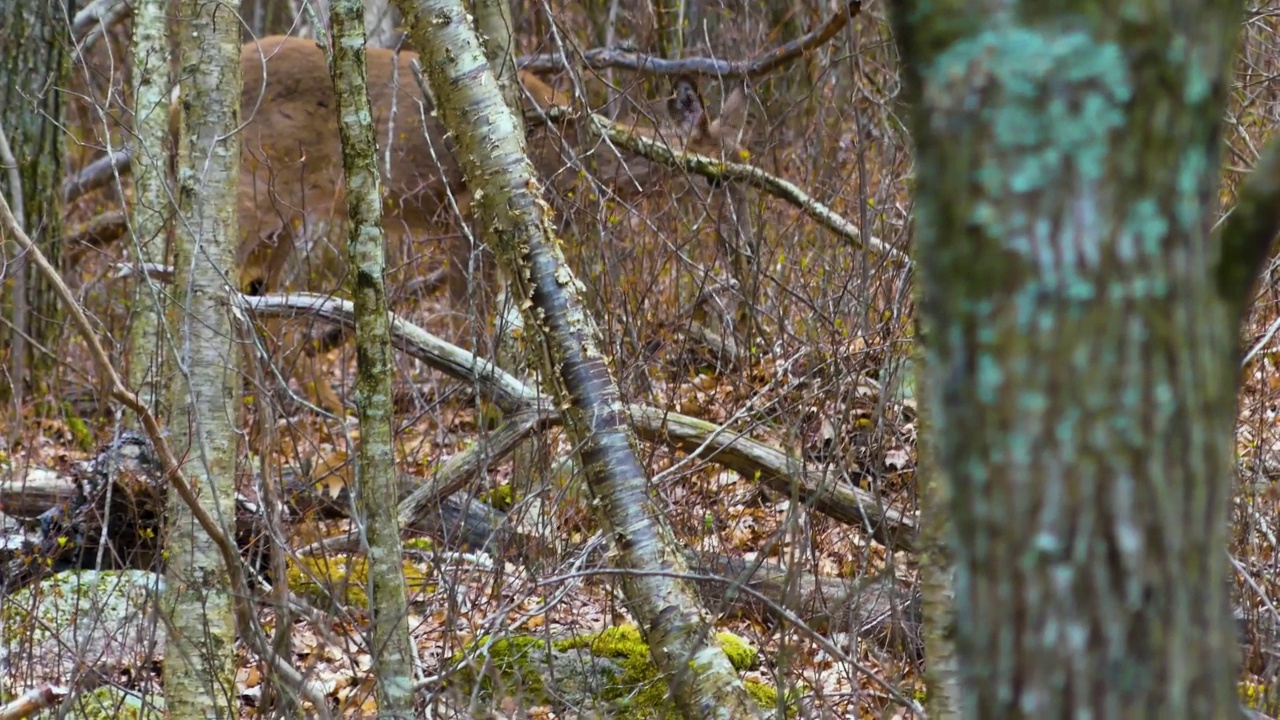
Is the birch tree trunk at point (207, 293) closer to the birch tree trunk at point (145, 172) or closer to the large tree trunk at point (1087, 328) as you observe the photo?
the birch tree trunk at point (145, 172)

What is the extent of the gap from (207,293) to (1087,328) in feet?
12.5

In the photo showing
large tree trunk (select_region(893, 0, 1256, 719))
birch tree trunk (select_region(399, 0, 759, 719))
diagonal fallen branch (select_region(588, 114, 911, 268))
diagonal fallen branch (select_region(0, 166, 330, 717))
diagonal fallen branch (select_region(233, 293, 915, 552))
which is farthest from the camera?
diagonal fallen branch (select_region(588, 114, 911, 268))

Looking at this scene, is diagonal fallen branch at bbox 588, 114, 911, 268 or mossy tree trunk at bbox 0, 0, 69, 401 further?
mossy tree trunk at bbox 0, 0, 69, 401

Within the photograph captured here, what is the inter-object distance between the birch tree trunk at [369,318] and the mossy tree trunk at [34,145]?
20.0 feet

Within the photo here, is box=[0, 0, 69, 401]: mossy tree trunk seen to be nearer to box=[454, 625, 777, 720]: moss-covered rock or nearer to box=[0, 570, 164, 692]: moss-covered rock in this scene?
box=[0, 570, 164, 692]: moss-covered rock

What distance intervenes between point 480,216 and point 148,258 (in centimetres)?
383

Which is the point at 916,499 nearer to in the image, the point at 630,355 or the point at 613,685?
the point at 613,685

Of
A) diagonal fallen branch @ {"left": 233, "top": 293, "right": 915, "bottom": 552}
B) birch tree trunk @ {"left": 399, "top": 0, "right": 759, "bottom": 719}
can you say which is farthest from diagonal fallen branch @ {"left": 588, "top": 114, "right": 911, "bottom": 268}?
birch tree trunk @ {"left": 399, "top": 0, "right": 759, "bottom": 719}

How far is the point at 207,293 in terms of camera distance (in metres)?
4.45

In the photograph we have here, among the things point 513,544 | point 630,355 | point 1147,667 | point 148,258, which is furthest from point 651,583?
point 148,258

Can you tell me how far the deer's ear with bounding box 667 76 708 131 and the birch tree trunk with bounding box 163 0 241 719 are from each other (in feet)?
12.4

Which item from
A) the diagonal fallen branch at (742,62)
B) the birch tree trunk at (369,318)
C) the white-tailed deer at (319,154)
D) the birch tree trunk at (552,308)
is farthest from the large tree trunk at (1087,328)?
the white-tailed deer at (319,154)

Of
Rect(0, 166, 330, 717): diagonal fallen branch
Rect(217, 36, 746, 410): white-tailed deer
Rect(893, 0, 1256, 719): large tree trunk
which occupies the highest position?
Rect(217, 36, 746, 410): white-tailed deer

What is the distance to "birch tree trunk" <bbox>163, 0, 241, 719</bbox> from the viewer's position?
4.27 metres
